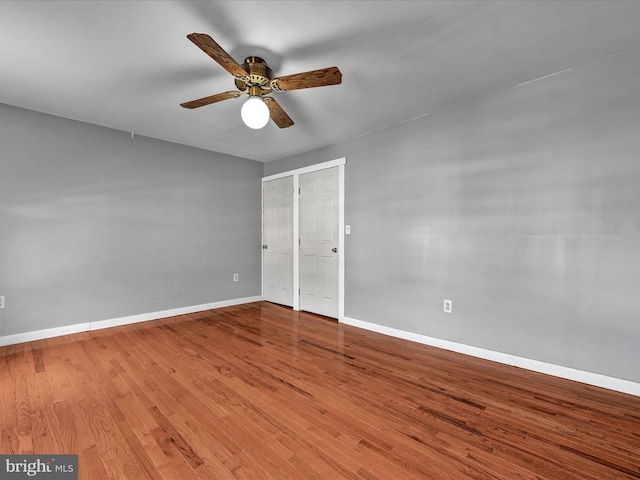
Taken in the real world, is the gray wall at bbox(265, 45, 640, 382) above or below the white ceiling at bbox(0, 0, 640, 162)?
below

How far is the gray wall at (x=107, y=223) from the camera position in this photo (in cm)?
290

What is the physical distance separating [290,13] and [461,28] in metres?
1.06

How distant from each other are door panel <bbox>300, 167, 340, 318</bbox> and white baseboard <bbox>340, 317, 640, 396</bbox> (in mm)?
906

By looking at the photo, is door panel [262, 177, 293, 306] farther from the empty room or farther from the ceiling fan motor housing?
the ceiling fan motor housing

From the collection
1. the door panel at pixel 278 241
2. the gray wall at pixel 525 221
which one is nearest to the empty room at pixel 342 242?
the gray wall at pixel 525 221

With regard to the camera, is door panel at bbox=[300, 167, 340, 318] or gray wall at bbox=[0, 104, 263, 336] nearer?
gray wall at bbox=[0, 104, 263, 336]

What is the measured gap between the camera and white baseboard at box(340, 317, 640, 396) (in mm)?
2013

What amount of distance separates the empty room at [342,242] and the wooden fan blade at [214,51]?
0.6 inches

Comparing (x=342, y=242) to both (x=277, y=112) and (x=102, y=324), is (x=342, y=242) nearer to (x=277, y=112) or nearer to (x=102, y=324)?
(x=277, y=112)

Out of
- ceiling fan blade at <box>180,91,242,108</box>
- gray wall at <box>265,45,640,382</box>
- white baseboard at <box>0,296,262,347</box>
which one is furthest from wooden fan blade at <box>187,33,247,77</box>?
white baseboard at <box>0,296,262,347</box>

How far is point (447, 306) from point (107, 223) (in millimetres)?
3998

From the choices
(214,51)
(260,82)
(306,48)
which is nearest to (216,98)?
(260,82)

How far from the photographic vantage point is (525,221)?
2.39m

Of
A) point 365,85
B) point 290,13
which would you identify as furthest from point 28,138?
point 365,85
